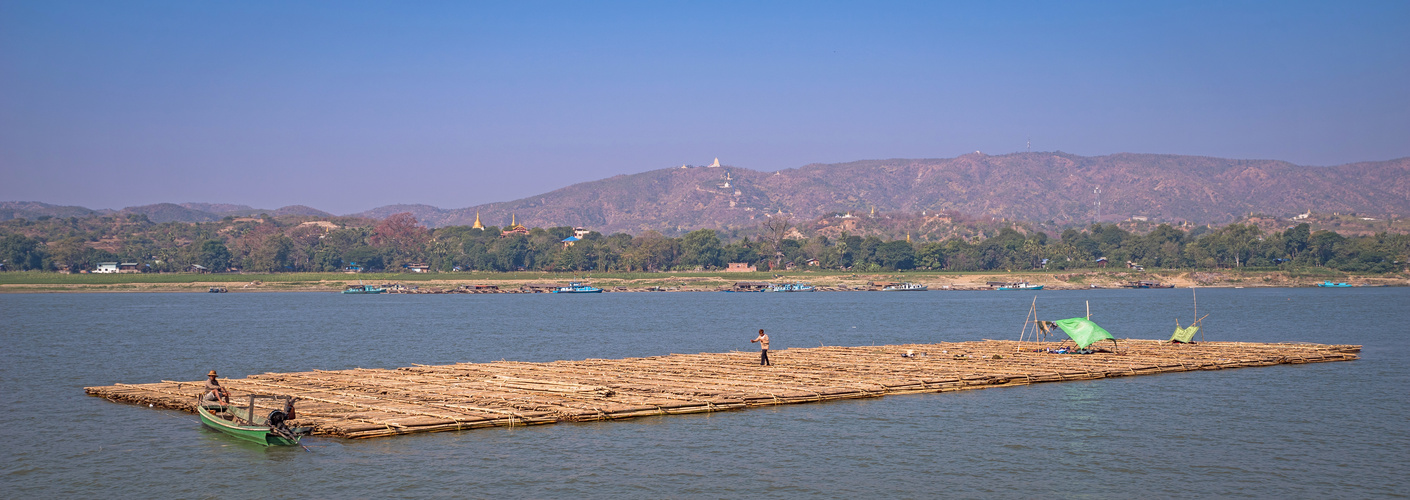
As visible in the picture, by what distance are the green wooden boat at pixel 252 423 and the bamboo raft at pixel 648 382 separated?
993 millimetres

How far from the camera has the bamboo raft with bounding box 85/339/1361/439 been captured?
1294 inches

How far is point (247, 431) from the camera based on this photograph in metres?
29.9

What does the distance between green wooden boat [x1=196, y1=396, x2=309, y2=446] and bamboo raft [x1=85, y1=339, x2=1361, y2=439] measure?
0.99m

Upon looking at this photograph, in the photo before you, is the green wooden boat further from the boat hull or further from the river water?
the river water

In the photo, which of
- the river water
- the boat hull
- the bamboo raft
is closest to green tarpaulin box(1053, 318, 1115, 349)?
the bamboo raft

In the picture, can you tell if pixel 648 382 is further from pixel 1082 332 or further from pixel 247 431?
pixel 1082 332

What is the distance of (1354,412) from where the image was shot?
3638 cm

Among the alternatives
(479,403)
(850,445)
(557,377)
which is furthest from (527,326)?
(850,445)

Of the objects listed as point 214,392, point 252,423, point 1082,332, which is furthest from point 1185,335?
point 214,392

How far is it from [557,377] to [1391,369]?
40.0 m

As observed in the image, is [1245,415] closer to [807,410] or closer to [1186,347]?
[807,410]

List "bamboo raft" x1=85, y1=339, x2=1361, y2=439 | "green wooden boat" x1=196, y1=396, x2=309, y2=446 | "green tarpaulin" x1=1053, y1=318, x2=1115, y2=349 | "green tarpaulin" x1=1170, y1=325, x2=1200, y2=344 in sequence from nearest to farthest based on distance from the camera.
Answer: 1. "green wooden boat" x1=196, y1=396, x2=309, y2=446
2. "bamboo raft" x1=85, y1=339, x2=1361, y2=439
3. "green tarpaulin" x1=1053, y1=318, x2=1115, y2=349
4. "green tarpaulin" x1=1170, y1=325, x2=1200, y2=344

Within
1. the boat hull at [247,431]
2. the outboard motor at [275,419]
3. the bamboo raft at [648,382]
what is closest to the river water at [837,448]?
the boat hull at [247,431]

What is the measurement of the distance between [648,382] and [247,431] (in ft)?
50.0
